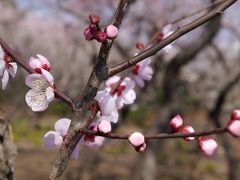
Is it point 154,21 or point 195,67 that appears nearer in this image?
point 154,21

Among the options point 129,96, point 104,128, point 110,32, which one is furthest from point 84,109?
point 129,96

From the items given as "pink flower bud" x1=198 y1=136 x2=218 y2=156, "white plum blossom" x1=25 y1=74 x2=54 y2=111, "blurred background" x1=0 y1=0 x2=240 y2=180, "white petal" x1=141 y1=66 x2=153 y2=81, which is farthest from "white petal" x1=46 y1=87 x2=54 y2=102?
"blurred background" x1=0 y1=0 x2=240 y2=180

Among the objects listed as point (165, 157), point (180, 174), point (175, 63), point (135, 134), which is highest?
point (165, 157)

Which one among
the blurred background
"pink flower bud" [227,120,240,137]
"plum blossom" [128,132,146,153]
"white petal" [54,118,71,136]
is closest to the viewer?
"pink flower bud" [227,120,240,137]

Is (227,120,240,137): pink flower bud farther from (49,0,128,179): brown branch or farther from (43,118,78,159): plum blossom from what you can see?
(43,118,78,159): plum blossom

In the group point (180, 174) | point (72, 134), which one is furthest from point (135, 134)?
point (180, 174)

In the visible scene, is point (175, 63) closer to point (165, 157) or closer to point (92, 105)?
point (92, 105)

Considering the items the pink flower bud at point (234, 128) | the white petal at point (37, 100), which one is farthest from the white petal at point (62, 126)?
the pink flower bud at point (234, 128)
